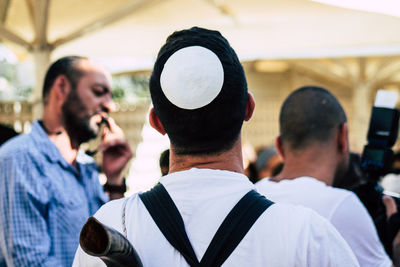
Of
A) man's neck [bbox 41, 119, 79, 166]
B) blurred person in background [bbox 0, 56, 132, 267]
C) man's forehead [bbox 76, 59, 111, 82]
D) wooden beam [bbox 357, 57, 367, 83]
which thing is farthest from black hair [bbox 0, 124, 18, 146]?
wooden beam [bbox 357, 57, 367, 83]

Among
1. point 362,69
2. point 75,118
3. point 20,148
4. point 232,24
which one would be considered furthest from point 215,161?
point 362,69

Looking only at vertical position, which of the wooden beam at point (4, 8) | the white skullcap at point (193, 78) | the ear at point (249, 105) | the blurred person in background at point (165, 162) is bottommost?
the blurred person in background at point (165, 162)

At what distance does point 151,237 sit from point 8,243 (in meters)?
1.30

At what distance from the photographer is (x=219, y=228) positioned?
43.0 inches

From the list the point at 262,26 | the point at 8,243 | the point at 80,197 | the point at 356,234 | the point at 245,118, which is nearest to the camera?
the point at 245,118

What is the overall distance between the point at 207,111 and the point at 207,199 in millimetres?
211

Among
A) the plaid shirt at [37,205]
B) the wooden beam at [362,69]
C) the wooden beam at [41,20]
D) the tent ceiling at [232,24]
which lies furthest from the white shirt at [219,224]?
the wooden beam at [362,69]

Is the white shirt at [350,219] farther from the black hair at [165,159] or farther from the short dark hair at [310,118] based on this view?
the black hair at [165,159]

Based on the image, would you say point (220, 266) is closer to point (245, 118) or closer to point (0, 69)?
point (245, 118)

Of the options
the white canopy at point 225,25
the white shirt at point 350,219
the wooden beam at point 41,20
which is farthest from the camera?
the white canopy at point 225,25

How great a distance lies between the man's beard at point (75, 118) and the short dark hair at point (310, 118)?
1089 millimetres

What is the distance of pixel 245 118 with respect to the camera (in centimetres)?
128

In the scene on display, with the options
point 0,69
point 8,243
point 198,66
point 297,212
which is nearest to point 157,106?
point 198,66

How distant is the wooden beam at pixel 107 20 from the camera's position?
16.1 feet
